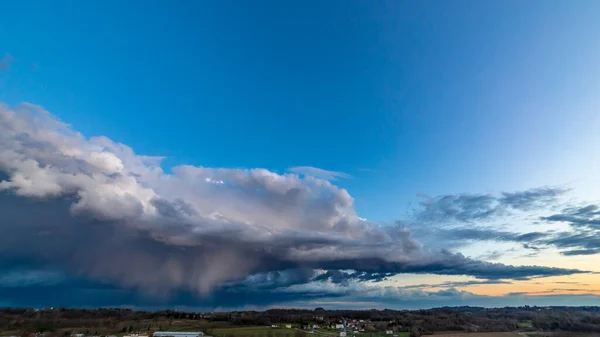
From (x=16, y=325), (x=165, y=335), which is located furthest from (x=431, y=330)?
(x=16, y=325)

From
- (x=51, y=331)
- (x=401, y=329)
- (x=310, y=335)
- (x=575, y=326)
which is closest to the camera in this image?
(x=51, y=331)

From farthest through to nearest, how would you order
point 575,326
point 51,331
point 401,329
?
point 401,329
point 575,326
point 51,331

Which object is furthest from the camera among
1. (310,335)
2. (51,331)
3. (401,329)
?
(401,329)

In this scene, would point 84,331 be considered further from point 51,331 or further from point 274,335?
point 274,335

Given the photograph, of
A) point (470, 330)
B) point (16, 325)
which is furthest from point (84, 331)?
point (470, 330)

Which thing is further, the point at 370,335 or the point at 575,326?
the point at 575,326

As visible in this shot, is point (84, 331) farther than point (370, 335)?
No

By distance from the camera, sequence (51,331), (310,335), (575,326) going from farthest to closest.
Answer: (575,326)
(310,335)
(51,331)

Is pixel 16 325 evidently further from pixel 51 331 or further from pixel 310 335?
pixel 310 335
